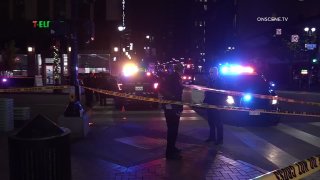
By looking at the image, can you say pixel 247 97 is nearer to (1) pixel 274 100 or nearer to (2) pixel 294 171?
(1) pixel 274 100

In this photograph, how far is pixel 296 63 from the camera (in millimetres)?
50781

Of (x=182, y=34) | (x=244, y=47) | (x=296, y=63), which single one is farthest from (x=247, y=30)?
(x=182, y=34)

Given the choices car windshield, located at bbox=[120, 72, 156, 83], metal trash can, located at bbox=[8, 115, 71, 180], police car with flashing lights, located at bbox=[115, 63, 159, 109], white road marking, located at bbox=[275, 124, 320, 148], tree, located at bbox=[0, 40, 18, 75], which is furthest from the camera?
tree, located at bbox=[0, 40, 18, 75]

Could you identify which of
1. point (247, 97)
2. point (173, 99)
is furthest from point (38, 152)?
point (247, 97)

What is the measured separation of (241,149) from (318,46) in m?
40.3

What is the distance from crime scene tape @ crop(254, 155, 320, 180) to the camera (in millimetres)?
4273

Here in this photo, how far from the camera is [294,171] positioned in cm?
457

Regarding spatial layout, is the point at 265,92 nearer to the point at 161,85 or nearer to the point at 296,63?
the point at 161,85

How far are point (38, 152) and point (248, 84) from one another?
1084 centimetres

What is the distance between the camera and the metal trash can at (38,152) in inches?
175

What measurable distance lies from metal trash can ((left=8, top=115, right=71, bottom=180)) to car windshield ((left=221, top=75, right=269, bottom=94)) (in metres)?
9.74

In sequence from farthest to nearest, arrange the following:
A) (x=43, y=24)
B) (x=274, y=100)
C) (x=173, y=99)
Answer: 1. (x=274, y=100)
2. (x=43, y=24)
3. (x=173, y=99)

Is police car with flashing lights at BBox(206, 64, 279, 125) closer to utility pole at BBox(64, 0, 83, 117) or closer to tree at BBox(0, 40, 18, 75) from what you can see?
utility pole at BBox(64, 0, 83, 117)

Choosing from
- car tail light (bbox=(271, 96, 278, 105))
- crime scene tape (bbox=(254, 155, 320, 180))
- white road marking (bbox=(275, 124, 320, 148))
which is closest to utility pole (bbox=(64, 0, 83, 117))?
white road marking (bbox=(275, 124, 320, 148))
